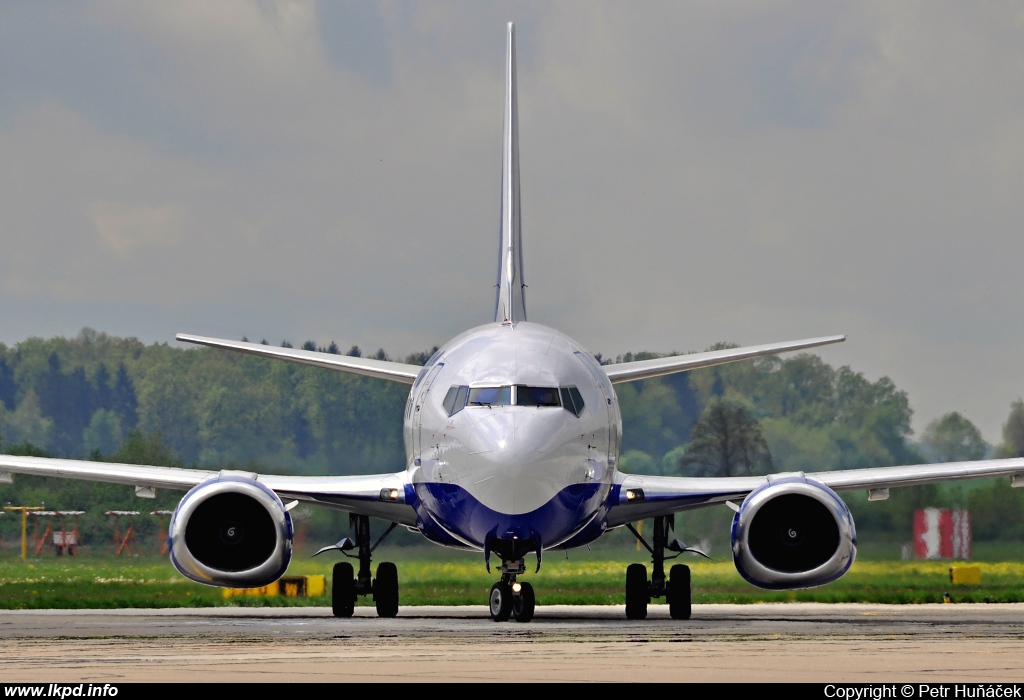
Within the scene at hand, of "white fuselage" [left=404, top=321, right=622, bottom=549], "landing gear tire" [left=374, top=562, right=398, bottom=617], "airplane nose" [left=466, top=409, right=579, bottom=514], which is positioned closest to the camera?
"airplane nose" [left=466, top=409, right=579, bottom=514]

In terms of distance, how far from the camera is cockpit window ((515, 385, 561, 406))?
56.6ft

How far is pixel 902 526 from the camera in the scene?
27.9 m

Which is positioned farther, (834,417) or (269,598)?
(834,417)

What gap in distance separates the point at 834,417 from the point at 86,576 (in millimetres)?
15204

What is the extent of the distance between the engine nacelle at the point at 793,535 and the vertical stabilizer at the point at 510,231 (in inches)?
207

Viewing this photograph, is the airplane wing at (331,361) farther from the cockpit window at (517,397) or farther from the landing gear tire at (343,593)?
the cockpit window at (517,397)

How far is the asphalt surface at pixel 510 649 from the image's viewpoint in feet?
32.4

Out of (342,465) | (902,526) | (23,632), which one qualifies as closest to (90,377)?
(342,465)

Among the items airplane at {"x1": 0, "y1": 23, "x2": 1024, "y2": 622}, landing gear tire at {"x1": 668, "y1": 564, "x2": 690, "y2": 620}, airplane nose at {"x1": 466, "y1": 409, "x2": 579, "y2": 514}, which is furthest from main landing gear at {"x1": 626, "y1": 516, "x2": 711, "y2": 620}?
airplane nose at {"x1": 466, "y1": 409, "x2": 579, "y2": 514}

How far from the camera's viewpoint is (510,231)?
78.3 ft

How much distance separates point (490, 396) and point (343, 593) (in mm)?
5339

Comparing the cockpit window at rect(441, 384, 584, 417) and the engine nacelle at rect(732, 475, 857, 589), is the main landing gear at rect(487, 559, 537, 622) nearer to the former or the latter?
the cockpit window at rect(441, 384, 584, 417)

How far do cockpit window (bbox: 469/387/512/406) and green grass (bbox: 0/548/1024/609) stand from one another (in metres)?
8.22
